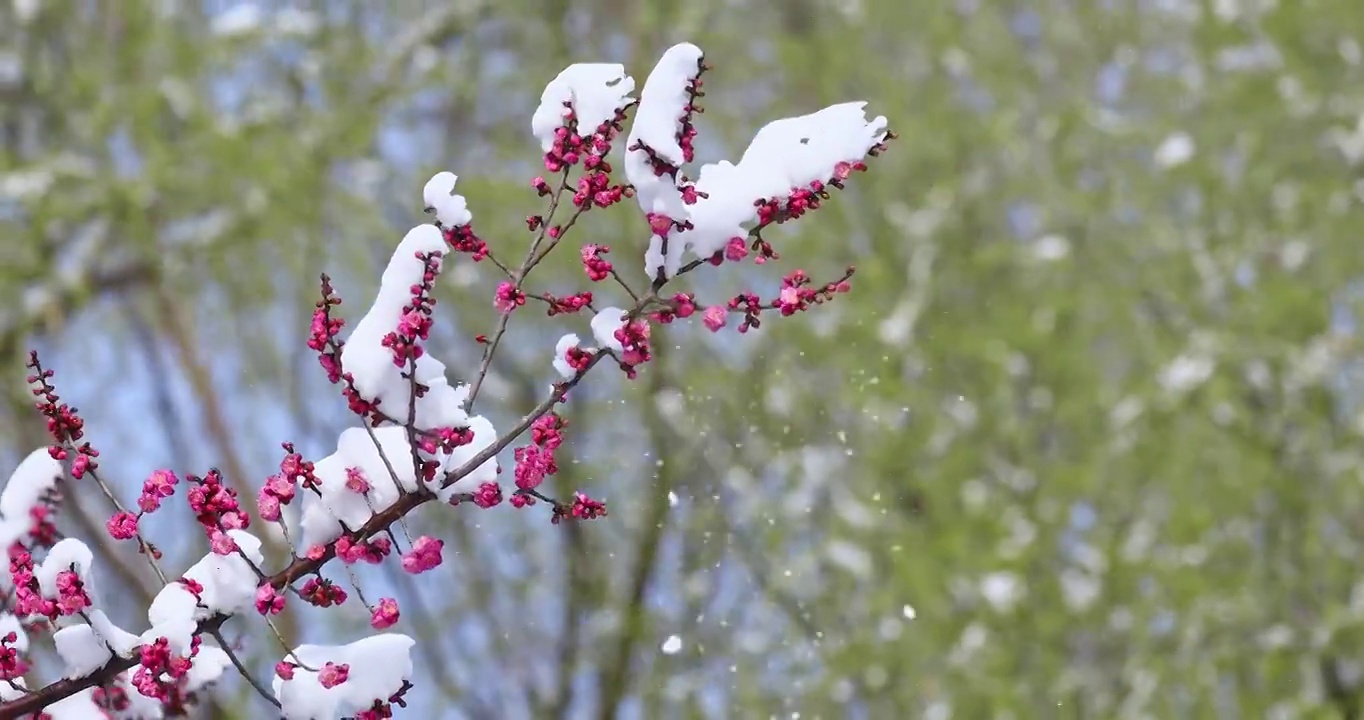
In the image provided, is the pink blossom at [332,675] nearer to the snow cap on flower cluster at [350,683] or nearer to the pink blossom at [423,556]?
the snow cap on flower cluster at [350,683]

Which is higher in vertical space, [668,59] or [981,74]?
[981,74]

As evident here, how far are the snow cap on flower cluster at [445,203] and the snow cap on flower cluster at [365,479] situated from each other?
232mm

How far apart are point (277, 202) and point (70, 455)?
5193 mm

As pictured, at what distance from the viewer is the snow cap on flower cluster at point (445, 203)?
5.24 ft

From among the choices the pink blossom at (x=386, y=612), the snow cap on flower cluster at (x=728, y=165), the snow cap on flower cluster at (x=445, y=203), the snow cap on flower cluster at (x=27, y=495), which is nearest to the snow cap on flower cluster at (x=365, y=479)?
the pink blossom at (x=386, y=612)

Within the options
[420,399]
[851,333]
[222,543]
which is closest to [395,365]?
[420,399]

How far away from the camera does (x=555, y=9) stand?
7496 millimetres

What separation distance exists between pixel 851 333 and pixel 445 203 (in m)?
5.24

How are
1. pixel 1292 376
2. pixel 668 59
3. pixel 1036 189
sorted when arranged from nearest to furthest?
pixel 668 59 < pixel 1292 376 < pixel 1036 189

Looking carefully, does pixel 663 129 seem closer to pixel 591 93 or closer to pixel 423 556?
pixel 591 93

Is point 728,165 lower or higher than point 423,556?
higher

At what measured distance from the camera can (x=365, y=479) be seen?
5.57 feet

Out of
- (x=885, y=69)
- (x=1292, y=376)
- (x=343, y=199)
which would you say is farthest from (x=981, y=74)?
(x=343, y=199)

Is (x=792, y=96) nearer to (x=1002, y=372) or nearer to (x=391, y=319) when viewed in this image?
(x=1002, y=372)
